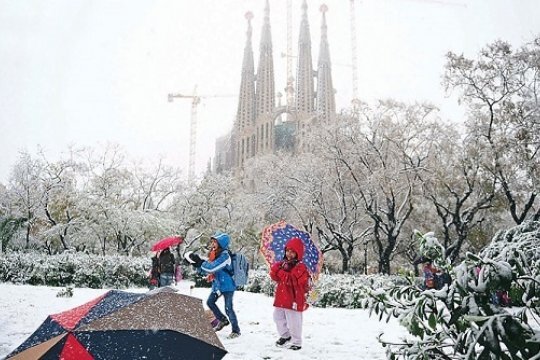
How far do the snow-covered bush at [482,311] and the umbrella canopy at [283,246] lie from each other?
3994 millimetres

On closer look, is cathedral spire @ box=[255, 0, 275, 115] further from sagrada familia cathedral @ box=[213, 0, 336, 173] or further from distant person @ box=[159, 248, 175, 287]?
distant person @ box=[159, 248, 175, 287]

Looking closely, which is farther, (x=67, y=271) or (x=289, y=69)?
(x=289, y=69)

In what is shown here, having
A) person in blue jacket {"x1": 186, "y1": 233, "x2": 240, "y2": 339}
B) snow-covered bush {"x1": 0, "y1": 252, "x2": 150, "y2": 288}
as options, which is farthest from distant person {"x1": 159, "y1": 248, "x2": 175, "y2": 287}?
snow-covered bush {"x1": 0, "y1": 252, "x2": 150, "y2": 288}

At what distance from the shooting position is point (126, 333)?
2600 mm

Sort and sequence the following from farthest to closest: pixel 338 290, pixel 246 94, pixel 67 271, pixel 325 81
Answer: pixel 246 94 → pixel 325 81 → pixel 67 271 → pixel 338 290

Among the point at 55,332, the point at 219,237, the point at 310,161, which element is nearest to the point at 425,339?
the point at 55,332

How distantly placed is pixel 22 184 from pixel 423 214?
23.0 metres

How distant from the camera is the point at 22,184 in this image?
2600 centimetres

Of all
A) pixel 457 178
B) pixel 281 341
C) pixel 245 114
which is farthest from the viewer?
pixel 245 114

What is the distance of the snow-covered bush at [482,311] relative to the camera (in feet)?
6.27

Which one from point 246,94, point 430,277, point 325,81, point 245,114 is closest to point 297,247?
point 430,277

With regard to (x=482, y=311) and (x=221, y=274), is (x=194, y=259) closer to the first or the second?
(x=221, y=274)

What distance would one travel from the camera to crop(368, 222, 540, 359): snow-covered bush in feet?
6.27

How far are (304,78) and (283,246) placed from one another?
302 ft
